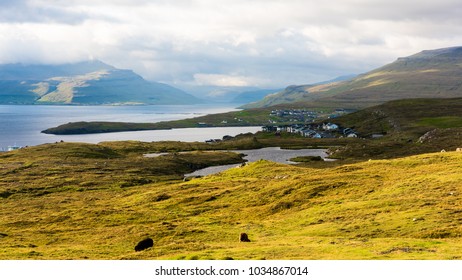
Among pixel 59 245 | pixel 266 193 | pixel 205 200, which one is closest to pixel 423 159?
pixel 266 193

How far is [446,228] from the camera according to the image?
1948 inches

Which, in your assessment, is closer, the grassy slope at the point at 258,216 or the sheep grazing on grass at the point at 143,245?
the grassy slope at the point at 258,216

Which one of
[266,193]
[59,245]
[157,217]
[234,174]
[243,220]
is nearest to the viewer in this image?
[59,245]

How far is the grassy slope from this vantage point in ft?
153

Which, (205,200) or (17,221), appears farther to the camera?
(205,200)

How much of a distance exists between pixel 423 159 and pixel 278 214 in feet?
132

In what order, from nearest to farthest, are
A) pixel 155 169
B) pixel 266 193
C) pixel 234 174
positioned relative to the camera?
pixel 266 193
pixel 234 174
pixel 155 169

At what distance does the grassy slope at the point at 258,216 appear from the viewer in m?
46.6

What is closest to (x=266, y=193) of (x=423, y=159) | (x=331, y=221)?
(x=331, y=221)

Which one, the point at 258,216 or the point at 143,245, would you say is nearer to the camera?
the point at 143,245

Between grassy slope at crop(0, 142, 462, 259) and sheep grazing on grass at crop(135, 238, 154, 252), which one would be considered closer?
grassy slope at crop(0, 142, 462, 259)

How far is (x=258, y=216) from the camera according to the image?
74.5 metres

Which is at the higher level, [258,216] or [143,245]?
[143,245]

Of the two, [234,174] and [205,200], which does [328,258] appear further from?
[234,174]
